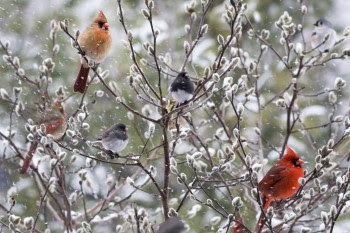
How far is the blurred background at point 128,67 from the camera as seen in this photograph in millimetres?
7394

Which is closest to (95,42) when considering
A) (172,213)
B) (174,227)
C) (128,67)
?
(172,213)

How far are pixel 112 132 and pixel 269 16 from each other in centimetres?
533

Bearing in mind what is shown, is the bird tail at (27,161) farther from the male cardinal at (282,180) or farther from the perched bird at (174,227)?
the perched bird at (174,227)

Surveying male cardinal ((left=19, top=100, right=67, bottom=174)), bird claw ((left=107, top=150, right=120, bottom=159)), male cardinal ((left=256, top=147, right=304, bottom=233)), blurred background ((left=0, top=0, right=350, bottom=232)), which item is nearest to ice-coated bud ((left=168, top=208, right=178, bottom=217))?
bird claw ((left=107, top=150, right=120, bottom=159))

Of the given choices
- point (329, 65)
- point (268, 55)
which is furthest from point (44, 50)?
point (329, 65)

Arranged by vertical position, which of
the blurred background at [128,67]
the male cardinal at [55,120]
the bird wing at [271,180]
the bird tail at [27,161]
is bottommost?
the bird wing at [271,180]

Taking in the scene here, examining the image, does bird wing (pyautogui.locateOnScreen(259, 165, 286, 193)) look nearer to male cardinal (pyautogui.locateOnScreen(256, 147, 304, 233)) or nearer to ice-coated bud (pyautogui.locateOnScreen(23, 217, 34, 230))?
male cardinal (pyautogui.locateOnScreen(256, 147, 304, 233))

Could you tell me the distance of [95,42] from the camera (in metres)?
4.23

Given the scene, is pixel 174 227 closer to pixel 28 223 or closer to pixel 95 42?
pixel 28 223

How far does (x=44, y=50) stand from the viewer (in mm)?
8125

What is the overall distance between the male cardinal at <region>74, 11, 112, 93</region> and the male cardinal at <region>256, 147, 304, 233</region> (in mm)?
1141

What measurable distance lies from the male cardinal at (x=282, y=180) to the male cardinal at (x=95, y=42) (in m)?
1.14

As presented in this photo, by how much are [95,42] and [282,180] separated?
130 cm

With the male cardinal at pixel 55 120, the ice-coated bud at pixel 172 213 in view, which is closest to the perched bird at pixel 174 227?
the ice-coated bud at pixel 172 213
